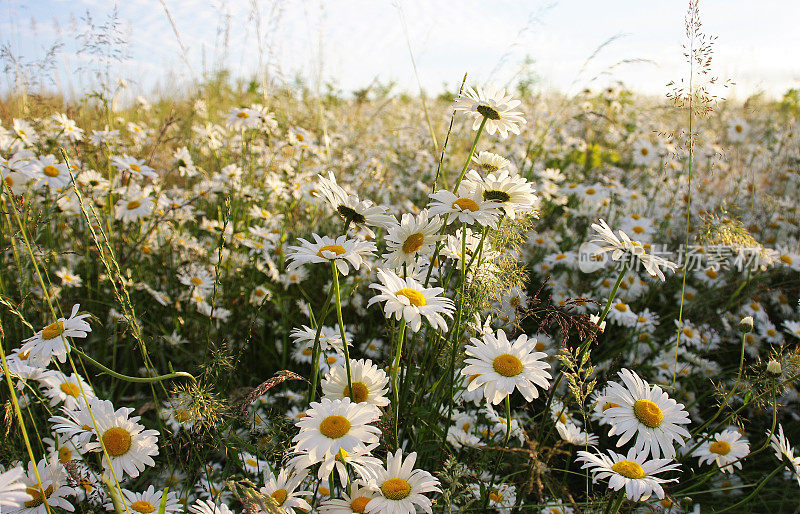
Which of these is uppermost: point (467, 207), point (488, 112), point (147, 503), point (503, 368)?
point (488, 112)

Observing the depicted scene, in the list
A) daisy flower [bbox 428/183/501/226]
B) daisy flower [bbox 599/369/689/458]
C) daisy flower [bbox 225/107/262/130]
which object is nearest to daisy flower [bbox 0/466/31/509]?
daisy flower [bbox 428/183/501/226]

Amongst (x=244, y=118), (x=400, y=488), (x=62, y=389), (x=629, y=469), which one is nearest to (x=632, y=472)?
(x=629, y=469)

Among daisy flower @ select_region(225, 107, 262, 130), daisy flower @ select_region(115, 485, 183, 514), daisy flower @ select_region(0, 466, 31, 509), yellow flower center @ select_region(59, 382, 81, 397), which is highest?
daisy flower @ select_region(225, 107, 262, 130)

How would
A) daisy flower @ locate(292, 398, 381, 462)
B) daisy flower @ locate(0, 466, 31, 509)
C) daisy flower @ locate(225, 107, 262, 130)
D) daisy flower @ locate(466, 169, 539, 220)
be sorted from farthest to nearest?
daisy flower @ locate(225, 107, 262, 130)
daisy flower @ locate(466, 169, 539, 220)
daisy flower @ locate(292, 398, 381, 462)
daisy flower @ locate(0, 466, 31, 509)

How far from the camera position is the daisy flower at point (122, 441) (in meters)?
1.06

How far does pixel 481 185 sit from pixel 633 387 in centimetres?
60

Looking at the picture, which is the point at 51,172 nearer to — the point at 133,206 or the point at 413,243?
the point at 133,206

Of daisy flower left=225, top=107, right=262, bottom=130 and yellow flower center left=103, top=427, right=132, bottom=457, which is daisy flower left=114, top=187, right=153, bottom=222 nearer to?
daisy flower left=225, top=107, right=262, bottom=130

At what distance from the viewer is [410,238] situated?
46.8 inches

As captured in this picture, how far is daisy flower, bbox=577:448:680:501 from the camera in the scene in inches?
38.5

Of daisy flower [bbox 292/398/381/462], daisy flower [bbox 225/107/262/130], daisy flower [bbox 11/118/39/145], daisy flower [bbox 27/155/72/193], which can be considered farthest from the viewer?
daisy flower [bbox 225/107/262/130]

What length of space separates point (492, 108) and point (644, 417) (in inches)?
32.5

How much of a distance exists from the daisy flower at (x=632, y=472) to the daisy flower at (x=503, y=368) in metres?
0.18

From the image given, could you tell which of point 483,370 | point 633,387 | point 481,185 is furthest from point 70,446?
point 633,387
